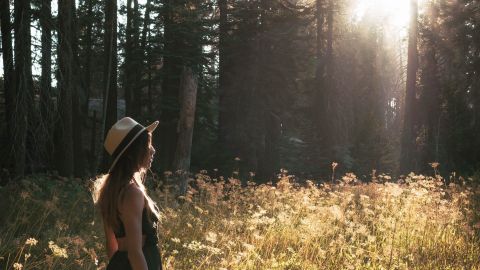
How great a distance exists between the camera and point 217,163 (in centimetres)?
2211

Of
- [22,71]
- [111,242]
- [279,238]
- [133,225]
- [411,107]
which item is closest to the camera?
[133,225]

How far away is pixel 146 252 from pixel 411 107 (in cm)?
1646

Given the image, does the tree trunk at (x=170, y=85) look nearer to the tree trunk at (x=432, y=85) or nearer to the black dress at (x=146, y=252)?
the tree trunk at (x=432, y=85)

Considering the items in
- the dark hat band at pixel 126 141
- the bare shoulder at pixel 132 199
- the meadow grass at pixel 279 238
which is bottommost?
the meadow grass at pixel 279 238

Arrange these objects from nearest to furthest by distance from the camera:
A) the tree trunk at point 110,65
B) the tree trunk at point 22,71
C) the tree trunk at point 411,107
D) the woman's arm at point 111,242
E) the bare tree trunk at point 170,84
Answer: the woman's arm at point 111,242 < the tree trunk at point 22,71 < the tree trunk at point 110,65 < the tree trunk at point 411,107 < the bare tree trunk at point 170,84

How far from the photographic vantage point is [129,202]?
3.20 metres

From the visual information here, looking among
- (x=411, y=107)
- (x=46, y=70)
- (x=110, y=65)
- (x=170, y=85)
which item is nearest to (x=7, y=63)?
(x=46, y=70)

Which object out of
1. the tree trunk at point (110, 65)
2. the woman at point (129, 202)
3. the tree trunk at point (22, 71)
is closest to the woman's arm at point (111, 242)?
the woman at point (129, 202)

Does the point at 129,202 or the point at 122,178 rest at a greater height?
the point at 122,178

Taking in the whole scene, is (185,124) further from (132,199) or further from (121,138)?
(132,199)

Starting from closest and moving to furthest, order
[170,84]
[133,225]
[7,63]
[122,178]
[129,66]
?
[133,225], [122,178], [7,63], [129,66], [170,84]

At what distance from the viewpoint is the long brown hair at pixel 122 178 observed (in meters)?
3.26

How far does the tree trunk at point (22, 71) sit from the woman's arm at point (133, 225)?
22.2ft

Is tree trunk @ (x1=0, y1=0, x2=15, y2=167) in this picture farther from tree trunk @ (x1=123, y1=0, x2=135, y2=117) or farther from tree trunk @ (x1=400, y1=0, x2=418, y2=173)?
tree trunk @ (x1=400, y1=0, x2=418, y2=173)
